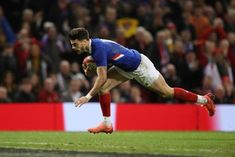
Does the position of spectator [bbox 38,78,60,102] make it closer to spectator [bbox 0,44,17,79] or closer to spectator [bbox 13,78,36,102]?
spectator [bbox 13,78,36,102]

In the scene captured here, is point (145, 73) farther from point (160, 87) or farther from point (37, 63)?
point (37, 63)

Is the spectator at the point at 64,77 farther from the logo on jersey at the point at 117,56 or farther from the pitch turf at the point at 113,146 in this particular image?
the logo on jersey at the point at 117,56

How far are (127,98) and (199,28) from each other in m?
3.51

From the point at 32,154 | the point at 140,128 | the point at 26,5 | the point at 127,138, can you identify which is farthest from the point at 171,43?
the point at 32,154

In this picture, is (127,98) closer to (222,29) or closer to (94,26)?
(94,26)

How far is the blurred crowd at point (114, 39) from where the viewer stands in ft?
61.7

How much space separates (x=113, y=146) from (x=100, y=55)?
1.75 meters

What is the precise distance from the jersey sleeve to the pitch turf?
1409 millimetres

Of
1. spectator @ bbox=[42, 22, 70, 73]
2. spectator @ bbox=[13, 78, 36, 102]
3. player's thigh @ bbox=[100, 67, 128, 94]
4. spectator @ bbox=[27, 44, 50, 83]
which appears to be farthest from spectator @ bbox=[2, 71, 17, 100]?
player's thigh @ bbox=[100, 67, 128, 94]

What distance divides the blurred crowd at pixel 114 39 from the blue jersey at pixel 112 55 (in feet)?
17.5

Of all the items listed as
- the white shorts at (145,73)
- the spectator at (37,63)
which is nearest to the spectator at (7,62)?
the spectator at (37,63)

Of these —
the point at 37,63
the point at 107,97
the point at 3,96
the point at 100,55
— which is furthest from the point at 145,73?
the point at 37,63

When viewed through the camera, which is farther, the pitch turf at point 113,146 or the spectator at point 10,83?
the spectator at point 10,83

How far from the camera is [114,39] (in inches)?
792
